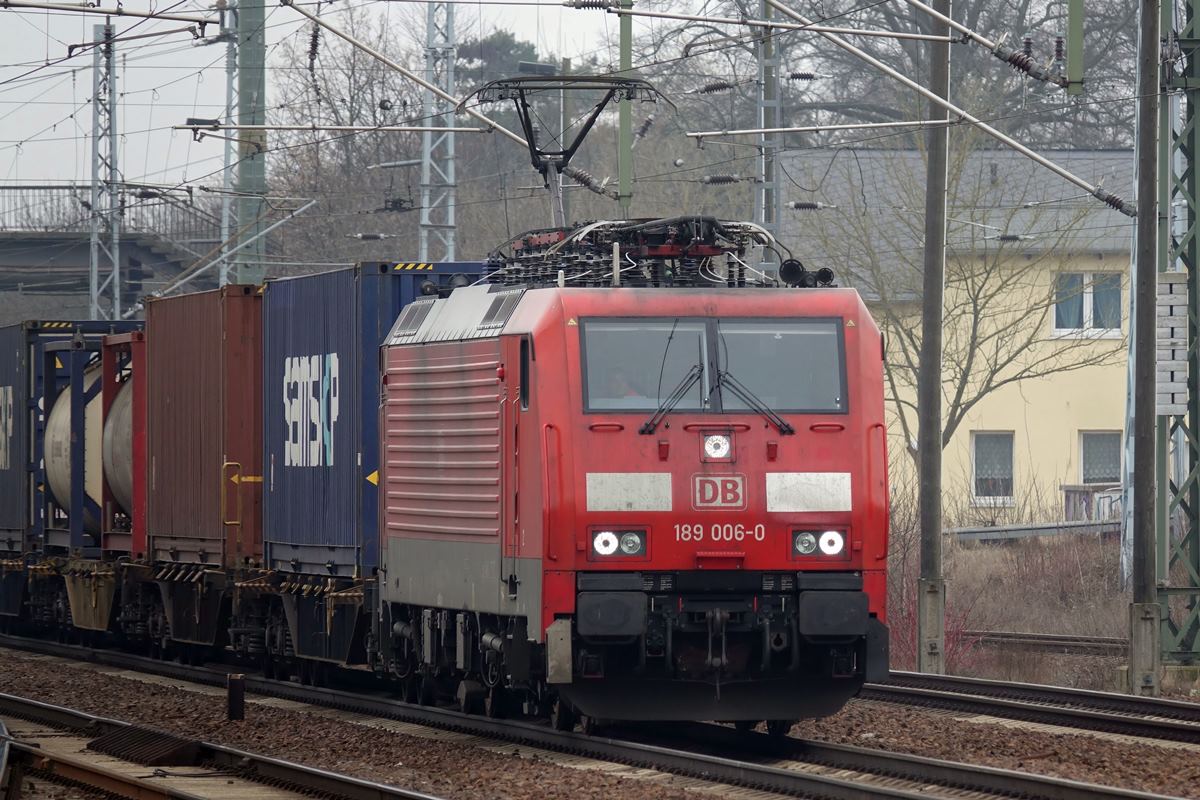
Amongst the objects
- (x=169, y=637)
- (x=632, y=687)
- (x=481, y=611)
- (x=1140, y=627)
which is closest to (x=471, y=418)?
(x=481, y=611)

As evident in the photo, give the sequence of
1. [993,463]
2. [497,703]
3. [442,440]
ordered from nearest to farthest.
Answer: [442,440], [497,703], [993,463]

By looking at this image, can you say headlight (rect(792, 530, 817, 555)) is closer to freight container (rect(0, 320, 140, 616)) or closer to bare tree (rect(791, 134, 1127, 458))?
freight container (rect(0, 320, 140, 616))

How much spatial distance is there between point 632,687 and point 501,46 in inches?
2452

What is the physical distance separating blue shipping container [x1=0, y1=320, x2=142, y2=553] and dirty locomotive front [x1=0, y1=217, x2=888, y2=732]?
28.3 ft

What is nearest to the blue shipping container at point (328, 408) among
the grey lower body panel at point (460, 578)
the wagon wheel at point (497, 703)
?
the grey lower body panel at point (460, 578)

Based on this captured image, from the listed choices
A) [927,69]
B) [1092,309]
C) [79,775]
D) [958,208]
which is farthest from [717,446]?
[927,69]

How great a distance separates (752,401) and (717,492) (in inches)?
25.2

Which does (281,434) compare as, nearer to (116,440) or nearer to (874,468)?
(116,440)

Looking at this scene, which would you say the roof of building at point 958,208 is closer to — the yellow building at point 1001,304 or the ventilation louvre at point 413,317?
Answer: the yellow building at point 1001,304

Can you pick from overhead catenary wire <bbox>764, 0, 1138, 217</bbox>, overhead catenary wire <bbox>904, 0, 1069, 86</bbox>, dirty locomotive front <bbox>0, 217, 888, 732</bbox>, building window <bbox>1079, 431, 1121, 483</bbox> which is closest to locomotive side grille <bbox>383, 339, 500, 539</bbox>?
dirty locomotive front <bbox>0, 217, 888, 732</bbox>

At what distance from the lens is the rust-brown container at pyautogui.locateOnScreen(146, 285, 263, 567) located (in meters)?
19.0

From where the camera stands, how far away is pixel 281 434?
18.4 meters

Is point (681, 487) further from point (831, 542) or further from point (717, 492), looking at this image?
point (831, 542)

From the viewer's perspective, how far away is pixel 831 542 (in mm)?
12648
